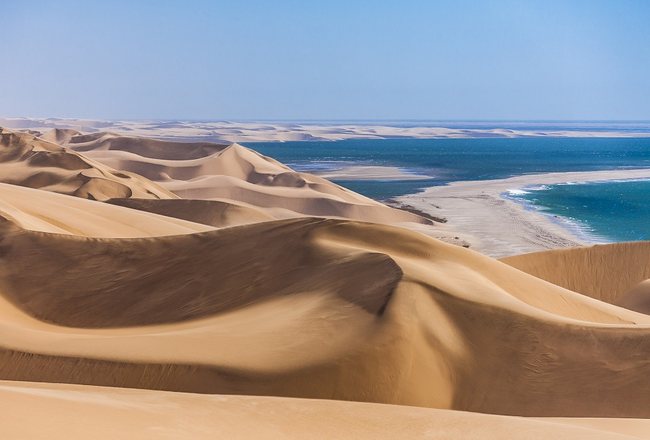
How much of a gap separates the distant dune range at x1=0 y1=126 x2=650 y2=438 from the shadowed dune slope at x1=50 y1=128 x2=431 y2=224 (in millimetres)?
24015

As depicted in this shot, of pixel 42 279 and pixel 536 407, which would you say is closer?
pixel 536 407

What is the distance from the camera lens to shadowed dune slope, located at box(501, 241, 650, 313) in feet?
76.4

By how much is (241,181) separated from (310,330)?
1651 inches

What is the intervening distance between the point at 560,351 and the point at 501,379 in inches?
40.7

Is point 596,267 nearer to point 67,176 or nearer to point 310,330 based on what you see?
point 310,330

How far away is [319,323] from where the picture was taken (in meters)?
11.3

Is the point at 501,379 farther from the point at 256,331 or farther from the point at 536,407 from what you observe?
the point at 256,331

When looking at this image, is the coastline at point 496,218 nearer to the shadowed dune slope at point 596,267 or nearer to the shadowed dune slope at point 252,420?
the shadowed dune slope at point 596,267

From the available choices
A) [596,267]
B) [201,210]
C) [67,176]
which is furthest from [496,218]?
[67,176]

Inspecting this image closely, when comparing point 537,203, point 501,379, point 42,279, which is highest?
point 501,379

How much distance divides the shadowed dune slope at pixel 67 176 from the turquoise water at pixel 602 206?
20334 millimetres

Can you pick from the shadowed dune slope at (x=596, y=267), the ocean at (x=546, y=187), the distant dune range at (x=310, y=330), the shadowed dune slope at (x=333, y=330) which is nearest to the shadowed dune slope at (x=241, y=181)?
the ocean at (x=546, y=187)

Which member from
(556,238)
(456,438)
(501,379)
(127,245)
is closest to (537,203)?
(556,238)

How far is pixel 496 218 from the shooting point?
133 ft
